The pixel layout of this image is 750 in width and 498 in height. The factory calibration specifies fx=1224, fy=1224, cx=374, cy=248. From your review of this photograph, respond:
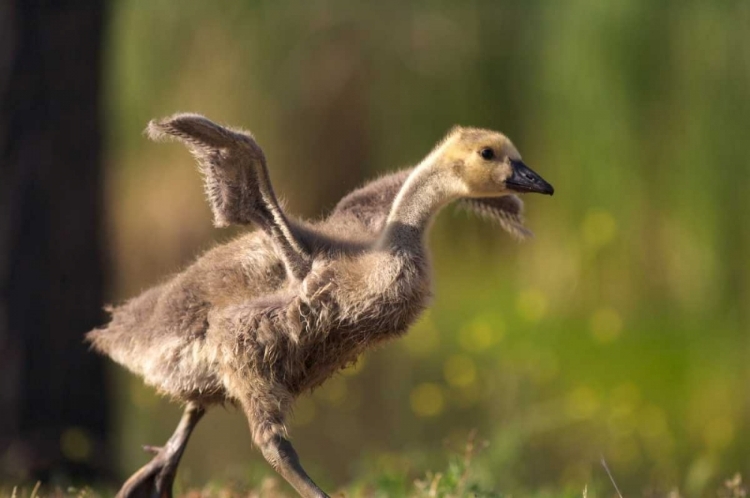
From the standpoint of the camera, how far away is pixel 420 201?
3.56m

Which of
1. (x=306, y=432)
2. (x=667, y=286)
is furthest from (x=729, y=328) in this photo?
(x=306, y=432)

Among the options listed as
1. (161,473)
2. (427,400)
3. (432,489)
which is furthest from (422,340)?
(161,473)

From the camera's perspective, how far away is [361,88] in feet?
33.8

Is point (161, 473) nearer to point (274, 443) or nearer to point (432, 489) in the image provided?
point (274, 443)

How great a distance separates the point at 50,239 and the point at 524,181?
326 centimetres

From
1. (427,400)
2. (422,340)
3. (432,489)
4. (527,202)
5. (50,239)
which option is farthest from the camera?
(527,202)

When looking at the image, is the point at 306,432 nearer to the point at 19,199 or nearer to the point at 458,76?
the point at 19,199

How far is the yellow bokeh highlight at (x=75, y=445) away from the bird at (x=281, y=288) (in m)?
2.52

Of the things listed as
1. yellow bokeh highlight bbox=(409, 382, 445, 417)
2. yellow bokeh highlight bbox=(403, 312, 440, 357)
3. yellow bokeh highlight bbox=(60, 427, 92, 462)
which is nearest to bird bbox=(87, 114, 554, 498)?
yellow bokeh highlight bbox=(60, 427, 92, 462)

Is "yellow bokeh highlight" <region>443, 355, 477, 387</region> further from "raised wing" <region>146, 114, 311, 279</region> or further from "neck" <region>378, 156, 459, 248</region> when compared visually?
"raised wing" <region>146, 114, 311, 279</region>

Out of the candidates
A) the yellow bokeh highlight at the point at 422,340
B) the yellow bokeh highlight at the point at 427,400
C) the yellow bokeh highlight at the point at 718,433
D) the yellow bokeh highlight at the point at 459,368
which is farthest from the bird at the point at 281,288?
the yellow bokeh highlight at the point at 422,340

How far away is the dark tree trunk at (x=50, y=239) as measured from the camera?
19.3ft

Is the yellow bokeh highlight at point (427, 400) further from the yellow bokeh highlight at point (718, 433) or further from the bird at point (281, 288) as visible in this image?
the bird at point (281, 288)

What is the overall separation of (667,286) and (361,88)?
3146 mm
